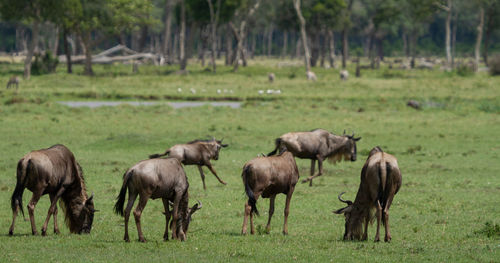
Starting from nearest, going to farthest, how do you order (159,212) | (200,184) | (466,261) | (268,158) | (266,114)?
(466,261) < (268,158) < (159,212) < (200,184) < (266,114)

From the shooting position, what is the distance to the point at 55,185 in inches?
502

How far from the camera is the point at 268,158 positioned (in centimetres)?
1339

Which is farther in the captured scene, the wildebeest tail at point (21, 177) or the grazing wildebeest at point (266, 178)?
the grazing wildebeest at point (266, 178)

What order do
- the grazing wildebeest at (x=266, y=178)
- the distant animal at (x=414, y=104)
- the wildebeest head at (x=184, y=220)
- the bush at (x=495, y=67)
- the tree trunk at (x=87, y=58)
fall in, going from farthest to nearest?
1. the bush at (x=495, y=67)
2. the tree trunk at (x=87, y=58)
3. the distant animal at (x=414, y=104)
4. the grazing wildebeest at (x=266, y=178)
5. the wildebeest head at (x=184, y=220)

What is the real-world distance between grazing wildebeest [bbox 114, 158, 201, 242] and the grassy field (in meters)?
0.41

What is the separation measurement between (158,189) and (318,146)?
9.89 metres

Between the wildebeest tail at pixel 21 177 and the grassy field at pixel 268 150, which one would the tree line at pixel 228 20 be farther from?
the wildebeest tail at pixel 21 177

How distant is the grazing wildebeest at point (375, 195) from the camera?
1237 centimetres

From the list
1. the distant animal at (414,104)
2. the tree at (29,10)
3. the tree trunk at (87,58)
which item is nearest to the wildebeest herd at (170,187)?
the distant animal at (414,104)

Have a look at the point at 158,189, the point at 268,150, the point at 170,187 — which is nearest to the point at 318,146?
the point at 268,150

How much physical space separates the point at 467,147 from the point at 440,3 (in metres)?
51.8

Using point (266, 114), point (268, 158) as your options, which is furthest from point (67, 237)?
point (266, 114)

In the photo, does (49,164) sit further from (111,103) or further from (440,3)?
(440,3)

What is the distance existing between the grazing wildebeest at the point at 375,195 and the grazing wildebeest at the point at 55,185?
4.55 m
